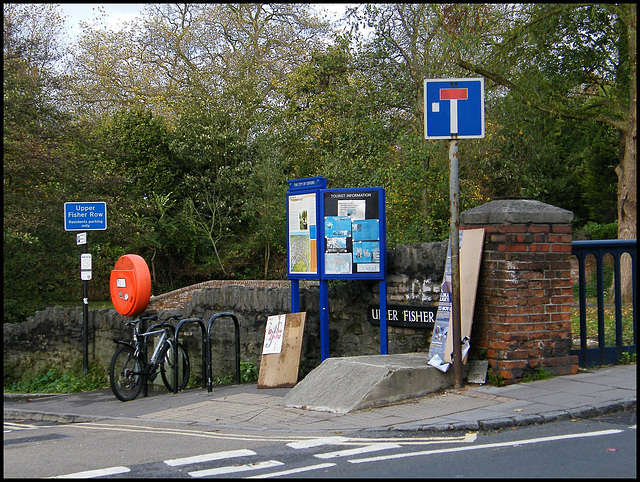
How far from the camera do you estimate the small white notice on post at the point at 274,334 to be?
1080cm

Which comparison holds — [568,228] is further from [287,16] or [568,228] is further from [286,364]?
[287,16]

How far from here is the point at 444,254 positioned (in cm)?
987

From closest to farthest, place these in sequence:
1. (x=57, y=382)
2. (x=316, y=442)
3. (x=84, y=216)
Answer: (x=316, y=442) → (x=84, y=216) → (x=57, y=382)

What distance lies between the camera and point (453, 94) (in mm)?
8492

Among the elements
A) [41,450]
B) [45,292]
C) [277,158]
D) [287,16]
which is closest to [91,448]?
[41,450]

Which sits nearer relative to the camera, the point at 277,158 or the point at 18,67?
the point at 18,67

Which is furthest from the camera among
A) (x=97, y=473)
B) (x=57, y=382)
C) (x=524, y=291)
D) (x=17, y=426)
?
(x=57, y=382)

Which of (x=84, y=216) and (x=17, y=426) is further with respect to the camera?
(x=84, y=216)

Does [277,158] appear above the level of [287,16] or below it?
below

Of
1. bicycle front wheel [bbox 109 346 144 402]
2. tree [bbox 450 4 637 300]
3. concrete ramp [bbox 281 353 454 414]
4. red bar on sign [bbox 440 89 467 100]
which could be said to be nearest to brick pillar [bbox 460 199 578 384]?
concrete ramp [bbox 281 353 454 414]

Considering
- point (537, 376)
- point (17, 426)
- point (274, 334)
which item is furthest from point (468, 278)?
point (17, 426)

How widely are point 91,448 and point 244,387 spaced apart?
3815 millimetres

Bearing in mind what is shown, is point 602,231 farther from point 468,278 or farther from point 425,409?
point 425,409

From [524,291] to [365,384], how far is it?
2.29m
